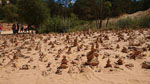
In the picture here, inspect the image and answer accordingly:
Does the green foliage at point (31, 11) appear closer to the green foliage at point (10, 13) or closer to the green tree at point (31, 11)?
the green tree at point (31, 11)

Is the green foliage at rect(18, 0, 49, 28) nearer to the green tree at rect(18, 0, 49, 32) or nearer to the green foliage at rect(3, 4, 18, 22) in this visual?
the green tree at rect(18, 0, 49, 32)

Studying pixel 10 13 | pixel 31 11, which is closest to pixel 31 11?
pixel 31 11

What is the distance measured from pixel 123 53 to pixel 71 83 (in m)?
1.72

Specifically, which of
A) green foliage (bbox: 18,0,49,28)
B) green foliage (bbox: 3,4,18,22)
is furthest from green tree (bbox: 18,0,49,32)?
green foliage (bbox: 3,4,18,22)

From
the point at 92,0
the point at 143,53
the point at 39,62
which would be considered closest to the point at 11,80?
the point at 39,62

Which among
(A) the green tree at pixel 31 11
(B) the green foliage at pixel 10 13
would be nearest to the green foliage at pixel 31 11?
(A) the green tree at pixel 31 11

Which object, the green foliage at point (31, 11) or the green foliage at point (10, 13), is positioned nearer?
the green foliage at point (31, 11)

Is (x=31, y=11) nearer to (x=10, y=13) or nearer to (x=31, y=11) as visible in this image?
(x=31, y=11)

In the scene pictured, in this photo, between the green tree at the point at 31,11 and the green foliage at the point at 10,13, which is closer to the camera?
the green tree at the point at 31,11

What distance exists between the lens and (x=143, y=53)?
317 cm

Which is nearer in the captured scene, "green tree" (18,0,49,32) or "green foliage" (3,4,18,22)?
"green tree" (18,0,49,32)

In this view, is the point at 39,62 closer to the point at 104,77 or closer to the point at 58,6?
the point at 104,77

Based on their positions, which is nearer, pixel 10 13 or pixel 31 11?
pixel 31 11

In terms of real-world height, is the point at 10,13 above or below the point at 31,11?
above
